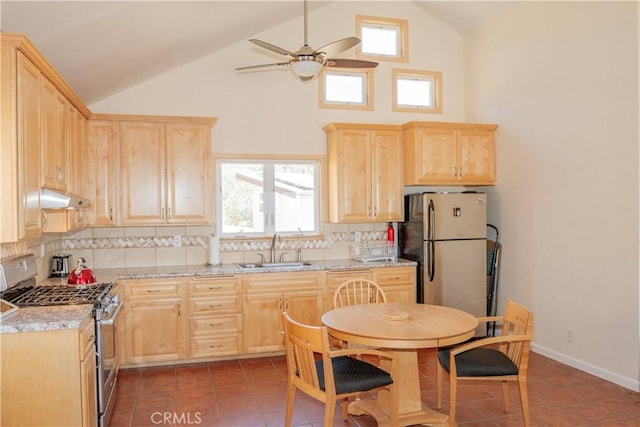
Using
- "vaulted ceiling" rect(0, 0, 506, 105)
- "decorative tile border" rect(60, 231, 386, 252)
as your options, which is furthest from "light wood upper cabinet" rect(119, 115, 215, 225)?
"vaulted ceiling" rect(0, 0, 506, 105)

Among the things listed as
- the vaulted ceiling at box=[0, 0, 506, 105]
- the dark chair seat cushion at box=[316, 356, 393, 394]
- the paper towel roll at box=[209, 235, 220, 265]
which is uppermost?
the vaulted ceiling at box=[0, 0, 506, 105]

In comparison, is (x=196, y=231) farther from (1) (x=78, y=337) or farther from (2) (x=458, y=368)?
(2) (x=458, y=368)

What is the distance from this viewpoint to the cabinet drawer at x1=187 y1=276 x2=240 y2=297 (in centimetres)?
446

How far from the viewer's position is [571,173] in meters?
4.34

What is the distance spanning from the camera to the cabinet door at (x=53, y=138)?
9.68 feet

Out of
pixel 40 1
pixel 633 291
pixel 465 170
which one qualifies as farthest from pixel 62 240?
pixel 633 291

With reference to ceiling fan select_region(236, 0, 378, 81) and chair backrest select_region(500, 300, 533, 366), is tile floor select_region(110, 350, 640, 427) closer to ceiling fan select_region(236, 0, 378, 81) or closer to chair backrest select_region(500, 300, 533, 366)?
chair backrest select_region(500, 300, 533, 366)

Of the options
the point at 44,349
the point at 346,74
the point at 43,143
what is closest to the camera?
the point at 44,349

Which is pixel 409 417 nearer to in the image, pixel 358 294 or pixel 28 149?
pixel 358 294

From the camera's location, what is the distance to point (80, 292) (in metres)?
3.29

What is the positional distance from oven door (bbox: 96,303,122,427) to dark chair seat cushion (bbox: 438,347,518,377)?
2.17 meters

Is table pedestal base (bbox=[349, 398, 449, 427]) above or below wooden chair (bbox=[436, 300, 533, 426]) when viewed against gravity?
below

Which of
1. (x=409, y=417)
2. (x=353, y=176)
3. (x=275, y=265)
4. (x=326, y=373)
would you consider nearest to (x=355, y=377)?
(x=326, y=373)

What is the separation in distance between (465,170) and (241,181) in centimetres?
248
